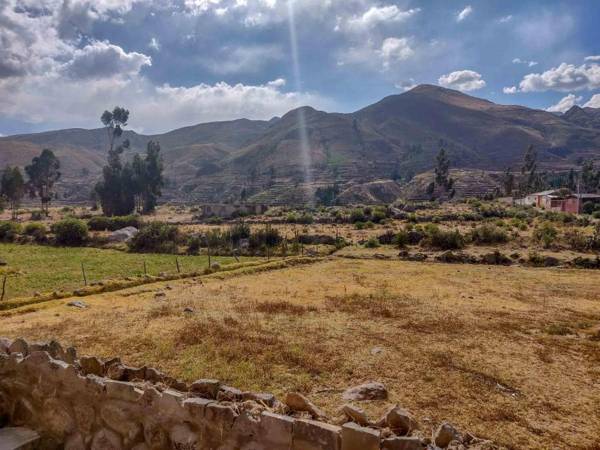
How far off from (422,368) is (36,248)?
148ft

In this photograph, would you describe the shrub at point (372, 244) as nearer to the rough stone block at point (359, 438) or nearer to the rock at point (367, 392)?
the rock at point (367, 392)

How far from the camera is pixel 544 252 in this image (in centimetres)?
3659

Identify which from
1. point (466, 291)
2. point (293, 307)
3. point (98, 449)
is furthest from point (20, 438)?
point (466, 291)

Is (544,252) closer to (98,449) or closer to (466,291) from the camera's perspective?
(466,291)

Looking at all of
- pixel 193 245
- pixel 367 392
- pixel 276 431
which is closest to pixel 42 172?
pixel 193 245

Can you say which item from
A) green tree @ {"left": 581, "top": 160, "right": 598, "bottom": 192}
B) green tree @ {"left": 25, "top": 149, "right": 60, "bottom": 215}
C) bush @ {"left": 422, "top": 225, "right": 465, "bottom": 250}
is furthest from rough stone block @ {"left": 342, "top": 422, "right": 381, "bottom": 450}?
green tree @ {"left": 581, "top": 160, "right": 598, "bottom": 192}

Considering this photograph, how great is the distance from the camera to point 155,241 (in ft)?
145

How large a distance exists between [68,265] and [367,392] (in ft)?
102

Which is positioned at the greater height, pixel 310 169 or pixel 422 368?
pixel 310 169

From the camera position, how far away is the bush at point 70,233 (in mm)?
46844

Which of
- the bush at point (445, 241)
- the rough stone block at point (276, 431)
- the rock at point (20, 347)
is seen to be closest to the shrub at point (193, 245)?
the bush at point (445, 241)

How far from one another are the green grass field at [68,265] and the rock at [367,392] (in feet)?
65.4

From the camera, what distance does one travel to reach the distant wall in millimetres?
4773

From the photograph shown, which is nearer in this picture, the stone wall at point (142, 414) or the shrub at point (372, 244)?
the stone wall at point (142, 414)
